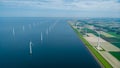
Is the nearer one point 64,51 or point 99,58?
point 99,58

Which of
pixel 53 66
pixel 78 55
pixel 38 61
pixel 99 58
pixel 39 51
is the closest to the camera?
pixel 53 66

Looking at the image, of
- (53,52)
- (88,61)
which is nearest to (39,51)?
(53,52)

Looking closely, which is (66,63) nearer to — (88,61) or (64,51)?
(88,61)

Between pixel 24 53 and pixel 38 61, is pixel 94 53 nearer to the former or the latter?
pixel 38 61

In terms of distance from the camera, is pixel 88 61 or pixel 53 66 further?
pixel 88 61

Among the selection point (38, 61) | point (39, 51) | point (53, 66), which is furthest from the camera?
point (39, 51)

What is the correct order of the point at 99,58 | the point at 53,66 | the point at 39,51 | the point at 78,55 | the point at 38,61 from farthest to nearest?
the point at 39,51 → the point at 78,55 → the point at 99,58 → the point at 38,61 → the point at 53,66

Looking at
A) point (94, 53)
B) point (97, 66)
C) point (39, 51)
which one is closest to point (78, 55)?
point (94, 53)
